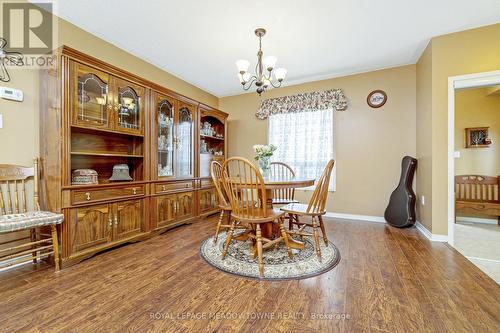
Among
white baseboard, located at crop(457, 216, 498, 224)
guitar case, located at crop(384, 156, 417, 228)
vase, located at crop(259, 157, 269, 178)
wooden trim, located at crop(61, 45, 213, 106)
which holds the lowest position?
white baseboard, located at crop(457, 216, 498, 224)

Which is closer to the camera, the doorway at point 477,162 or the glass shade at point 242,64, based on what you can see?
the glass shade at point 242,64

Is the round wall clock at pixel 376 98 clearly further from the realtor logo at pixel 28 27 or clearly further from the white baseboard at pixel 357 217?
the realtor logo at pixel 28 27

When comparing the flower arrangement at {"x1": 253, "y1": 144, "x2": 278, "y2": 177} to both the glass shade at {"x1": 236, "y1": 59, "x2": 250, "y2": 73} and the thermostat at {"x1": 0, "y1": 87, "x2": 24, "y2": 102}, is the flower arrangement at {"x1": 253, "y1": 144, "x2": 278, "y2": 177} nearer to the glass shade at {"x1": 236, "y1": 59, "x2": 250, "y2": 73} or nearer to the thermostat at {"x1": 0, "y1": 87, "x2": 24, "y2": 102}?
the glass shade at {"x1": 236, "y1": 59, "x2": 250, "y2": 73}

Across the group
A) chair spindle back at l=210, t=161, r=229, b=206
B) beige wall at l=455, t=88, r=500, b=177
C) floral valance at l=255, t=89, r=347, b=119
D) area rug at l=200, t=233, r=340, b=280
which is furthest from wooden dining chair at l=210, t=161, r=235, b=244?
beige wall at l=455, t=88, r=500, b=177

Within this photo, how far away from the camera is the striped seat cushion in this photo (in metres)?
1.66

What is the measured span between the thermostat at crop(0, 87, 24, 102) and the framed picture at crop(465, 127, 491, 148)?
635 centimetres

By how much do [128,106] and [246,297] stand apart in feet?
8.26

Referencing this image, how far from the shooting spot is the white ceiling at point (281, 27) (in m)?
2.14

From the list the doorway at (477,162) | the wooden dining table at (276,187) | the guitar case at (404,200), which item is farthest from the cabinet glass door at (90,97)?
the doorway at (477,162)

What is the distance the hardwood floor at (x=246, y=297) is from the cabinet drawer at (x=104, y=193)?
615mm

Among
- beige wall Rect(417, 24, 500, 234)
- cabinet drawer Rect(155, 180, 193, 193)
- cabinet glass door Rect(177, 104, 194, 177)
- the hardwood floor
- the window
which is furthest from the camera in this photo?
the window

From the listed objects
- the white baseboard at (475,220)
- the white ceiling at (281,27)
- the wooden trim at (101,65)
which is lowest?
the white baseboard at (475,220)

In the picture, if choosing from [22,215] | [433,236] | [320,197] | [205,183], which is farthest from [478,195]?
[22,215]

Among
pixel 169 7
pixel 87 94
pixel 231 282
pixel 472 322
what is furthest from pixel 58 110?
pixel 472 322
